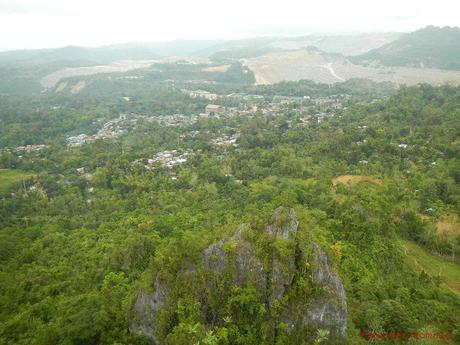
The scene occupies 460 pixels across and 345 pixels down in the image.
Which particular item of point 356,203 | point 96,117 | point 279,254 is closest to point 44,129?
point 96,117

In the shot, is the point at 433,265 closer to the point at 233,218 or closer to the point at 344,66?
the point at 233,218

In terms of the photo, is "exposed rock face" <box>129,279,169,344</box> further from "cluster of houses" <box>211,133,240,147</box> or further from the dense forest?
"cluster of houses" <box>211,133,240,147</box>

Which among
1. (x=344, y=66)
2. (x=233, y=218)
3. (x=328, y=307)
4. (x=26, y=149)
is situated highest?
(x=328, y=307)

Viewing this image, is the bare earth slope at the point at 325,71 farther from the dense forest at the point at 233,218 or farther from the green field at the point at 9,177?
the green field at the point at 9,177

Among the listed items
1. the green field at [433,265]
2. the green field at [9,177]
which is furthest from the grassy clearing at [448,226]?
the green field at [9,177]

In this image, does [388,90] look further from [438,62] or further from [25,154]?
[25,154]

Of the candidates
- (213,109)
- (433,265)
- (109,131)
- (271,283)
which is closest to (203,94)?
(213,109)
